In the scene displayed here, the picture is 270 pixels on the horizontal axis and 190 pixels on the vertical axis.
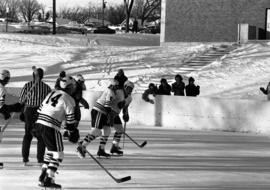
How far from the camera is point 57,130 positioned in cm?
957

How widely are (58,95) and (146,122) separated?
33.1 feet

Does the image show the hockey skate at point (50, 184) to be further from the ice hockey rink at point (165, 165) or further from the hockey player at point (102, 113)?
the hockey player at point (102, 113)

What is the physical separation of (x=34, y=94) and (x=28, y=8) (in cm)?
10062

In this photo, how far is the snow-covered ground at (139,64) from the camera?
95.1 ft

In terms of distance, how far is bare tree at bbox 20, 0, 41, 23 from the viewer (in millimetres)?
110994

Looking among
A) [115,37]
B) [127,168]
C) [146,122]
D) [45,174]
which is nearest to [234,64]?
[146,122]

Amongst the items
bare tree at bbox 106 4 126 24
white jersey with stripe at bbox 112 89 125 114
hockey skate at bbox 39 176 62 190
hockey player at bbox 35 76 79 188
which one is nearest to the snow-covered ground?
white jersey with stripe at bbox 112 89 125 114

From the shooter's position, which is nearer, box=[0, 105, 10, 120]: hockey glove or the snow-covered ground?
box=[0, 105, 10, 120]: hockey glove

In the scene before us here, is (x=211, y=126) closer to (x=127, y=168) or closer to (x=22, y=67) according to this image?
(x=127, y=168)

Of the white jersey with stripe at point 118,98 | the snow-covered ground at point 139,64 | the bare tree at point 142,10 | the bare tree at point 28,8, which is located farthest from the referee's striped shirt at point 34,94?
the bare tree at point 28,8

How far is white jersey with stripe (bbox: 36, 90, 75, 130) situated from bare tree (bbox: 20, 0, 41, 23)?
101976 mm

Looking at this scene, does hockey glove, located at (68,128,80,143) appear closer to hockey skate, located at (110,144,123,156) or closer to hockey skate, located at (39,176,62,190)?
hockey skate, located at (39,176,62,190)

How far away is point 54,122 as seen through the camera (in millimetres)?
9500

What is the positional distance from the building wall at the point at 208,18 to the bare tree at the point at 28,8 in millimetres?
71695
